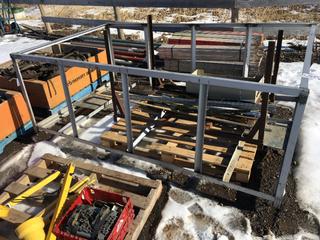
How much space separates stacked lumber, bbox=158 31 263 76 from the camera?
6582 millimetres

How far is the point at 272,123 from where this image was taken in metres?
5.00

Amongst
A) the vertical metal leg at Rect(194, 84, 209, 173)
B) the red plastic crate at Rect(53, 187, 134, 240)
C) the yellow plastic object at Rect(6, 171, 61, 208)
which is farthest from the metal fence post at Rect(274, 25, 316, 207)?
the yellow plastic object at Rect(6, 171, 61, 208)

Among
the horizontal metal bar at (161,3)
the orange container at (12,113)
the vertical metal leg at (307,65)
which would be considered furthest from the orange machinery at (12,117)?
the horizontal metal bar at (161,3)

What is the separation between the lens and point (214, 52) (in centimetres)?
684

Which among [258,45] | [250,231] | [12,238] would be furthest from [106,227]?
[258,45]

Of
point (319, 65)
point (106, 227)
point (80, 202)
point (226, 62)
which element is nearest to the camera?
point (106, 227)

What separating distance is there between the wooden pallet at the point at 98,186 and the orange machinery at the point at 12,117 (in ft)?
3.49

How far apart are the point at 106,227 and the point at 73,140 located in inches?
95.6

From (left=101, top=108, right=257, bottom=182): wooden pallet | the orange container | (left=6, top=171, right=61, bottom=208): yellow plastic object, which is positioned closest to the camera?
(left=6, top=171, right=61, bottom=208): yellow plastic object

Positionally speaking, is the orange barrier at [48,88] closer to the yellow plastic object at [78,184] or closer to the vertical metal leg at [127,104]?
the vertical metal leg at [127,104]

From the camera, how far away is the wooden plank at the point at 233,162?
404 cm

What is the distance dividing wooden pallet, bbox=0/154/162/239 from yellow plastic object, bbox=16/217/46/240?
324mm

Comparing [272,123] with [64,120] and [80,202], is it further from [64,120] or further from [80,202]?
[64,120]

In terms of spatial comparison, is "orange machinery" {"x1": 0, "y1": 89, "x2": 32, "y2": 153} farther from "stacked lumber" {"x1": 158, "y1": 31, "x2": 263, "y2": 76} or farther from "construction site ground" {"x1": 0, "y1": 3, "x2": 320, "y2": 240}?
"stacked lumber" {"x1": 158, "y1": 31, "x2": 263, "y2": 76}
